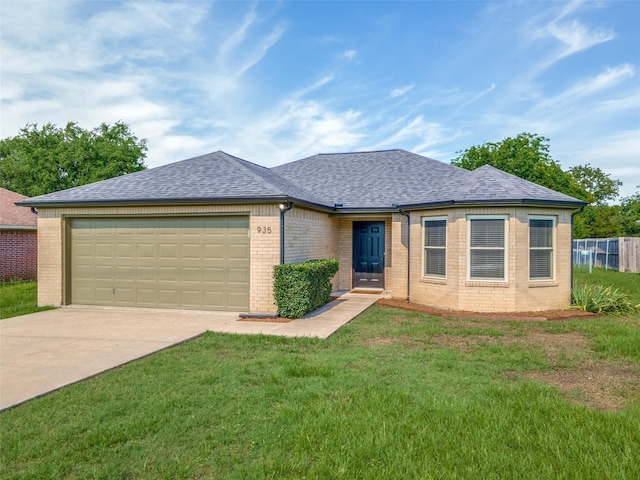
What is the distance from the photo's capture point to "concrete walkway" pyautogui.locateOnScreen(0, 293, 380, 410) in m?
5.73

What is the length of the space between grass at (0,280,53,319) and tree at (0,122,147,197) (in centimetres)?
1943

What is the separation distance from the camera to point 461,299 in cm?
1103

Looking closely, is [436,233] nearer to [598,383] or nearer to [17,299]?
[598,383]

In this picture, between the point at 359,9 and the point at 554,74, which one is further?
the point at 554,74

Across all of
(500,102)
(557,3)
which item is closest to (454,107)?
(500,102)

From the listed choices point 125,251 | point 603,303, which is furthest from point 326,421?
point 603,303

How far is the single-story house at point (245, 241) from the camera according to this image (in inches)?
417

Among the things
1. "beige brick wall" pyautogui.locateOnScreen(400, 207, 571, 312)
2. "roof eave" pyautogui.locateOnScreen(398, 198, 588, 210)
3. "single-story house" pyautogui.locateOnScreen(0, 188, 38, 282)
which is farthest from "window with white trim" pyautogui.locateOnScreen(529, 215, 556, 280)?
"single-story house" pyautogui.locateOnScreen(0, 188, 38, 282)

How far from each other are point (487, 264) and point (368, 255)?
4.98 meters

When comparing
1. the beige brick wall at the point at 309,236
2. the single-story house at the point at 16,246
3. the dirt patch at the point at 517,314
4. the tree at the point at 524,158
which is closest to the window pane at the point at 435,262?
the dirt patch at the point at 517,314

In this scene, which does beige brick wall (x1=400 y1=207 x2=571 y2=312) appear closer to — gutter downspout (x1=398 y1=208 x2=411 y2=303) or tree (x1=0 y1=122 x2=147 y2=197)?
gutter downspout (x1=398 y1=208 x2=411 y2=303)

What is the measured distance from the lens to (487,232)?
10.9 m

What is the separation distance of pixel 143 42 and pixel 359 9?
6873 millimetres

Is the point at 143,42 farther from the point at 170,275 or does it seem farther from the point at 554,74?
the point at 554,74
